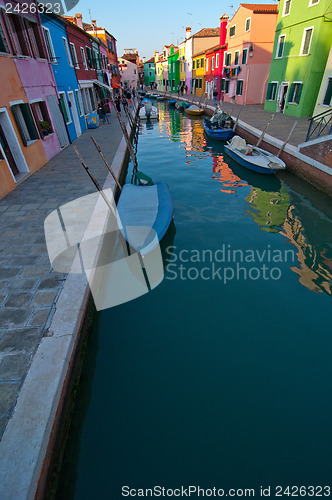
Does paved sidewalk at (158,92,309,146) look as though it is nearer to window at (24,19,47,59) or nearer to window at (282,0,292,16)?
window at (282,0,292,16)

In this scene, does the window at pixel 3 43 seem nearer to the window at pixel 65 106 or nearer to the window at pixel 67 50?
the window at pixel 65 106

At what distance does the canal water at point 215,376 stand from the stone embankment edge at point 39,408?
757mm

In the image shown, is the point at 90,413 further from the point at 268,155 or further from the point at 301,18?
the point at 301,18

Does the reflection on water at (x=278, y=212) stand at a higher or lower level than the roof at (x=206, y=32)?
lower

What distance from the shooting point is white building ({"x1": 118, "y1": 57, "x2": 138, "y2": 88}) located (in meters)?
67.8

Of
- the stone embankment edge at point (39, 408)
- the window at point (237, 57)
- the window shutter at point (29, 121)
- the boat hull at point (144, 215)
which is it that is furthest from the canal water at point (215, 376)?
the window at point (237, 57)

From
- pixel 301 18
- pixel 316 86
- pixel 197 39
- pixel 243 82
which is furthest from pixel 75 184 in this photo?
pixel 197 39

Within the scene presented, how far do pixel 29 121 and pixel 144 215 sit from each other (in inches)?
254

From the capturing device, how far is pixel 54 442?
115 inches

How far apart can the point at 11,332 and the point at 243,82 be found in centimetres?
2889

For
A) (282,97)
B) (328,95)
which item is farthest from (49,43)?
(282,97)

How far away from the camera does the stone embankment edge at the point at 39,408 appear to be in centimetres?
244

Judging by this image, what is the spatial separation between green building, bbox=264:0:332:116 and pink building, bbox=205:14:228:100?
1110cm

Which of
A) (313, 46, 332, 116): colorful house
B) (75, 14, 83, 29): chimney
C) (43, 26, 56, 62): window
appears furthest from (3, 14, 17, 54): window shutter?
(75, 14, 83, 29): chimney
